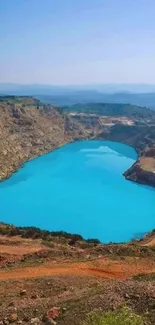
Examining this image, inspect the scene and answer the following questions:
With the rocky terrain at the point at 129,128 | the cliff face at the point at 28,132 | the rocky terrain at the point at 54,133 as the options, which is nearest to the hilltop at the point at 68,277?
the rocky terrain at the point at 129,128

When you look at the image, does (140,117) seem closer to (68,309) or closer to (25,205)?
(25,205)

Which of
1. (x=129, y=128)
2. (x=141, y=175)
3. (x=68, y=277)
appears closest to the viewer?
(x=68, y=277)

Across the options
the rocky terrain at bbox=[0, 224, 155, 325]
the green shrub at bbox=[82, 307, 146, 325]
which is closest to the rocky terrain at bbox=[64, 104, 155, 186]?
the rocky terrain at bbox=[0, 224, 155, 325]

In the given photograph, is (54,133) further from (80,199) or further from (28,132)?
(80,199)

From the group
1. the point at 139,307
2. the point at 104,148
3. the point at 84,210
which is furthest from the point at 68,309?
the point at 104,148

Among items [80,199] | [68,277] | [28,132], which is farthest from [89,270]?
[28,132]

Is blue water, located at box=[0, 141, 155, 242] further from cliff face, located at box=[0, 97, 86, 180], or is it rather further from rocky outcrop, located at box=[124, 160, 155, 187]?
cliff face, located at box=[0, 97, 86, 180]
